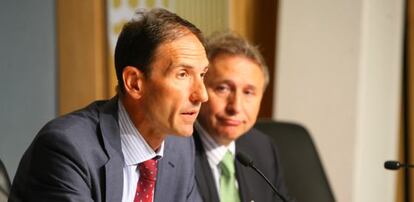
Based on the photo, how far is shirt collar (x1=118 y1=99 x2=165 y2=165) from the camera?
1810 millimetres

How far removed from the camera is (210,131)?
233 cm

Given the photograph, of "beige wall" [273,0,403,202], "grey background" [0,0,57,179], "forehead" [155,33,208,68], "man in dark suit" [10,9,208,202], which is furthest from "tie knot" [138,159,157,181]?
"beige wall" [273,0,403,202]

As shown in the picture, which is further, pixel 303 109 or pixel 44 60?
pixel 303 109

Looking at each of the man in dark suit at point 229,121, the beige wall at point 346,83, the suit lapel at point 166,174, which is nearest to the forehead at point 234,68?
the man in dark suit at point 229,121

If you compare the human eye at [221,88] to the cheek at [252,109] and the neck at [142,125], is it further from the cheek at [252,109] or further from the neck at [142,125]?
the neck at [142,125]

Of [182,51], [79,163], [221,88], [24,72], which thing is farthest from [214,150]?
[24,72]

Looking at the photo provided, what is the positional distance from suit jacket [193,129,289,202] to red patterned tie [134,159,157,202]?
348 millimetres

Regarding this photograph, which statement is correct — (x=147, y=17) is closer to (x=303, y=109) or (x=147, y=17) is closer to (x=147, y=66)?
(x=147, y=66)

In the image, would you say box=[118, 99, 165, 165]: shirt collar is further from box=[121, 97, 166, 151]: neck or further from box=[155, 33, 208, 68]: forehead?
Result: box=[155, 33, 208, 68]: forehead

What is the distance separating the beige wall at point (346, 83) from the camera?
2.91 m

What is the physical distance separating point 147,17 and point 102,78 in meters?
1.24

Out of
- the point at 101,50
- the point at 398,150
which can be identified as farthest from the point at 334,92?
the point at 101,50

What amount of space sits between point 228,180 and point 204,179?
114 millimetres

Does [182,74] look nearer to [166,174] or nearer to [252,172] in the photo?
[166,174]
